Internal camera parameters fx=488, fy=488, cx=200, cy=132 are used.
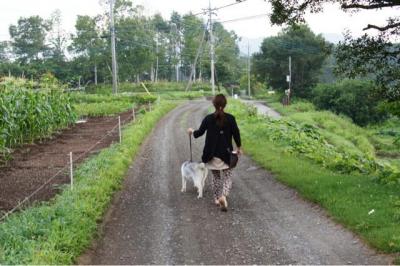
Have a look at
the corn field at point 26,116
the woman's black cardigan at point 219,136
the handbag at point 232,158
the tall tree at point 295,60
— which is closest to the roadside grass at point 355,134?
the tall tree at point 295,60

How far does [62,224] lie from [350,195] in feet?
16.9

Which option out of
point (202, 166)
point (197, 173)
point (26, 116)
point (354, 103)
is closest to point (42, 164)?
point (26, 116)

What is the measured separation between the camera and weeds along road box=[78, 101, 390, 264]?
639 centimetres

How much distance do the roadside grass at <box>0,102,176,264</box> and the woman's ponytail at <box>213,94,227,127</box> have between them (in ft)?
8.60

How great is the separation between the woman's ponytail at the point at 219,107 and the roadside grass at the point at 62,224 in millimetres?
2623

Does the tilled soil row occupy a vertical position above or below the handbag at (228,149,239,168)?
below

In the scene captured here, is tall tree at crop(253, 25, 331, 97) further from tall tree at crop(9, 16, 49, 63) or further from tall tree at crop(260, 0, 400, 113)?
tall tree at crop(260, 0, 400, 113)

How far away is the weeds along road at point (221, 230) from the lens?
6386mm

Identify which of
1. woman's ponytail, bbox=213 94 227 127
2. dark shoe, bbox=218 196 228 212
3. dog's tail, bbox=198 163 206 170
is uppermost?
woman's ponytail, bbox=213 94 227 127

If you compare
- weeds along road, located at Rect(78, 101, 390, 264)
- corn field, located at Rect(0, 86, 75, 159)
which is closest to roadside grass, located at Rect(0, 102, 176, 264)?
weeds along road, located at Rect(78, 101, 390, 264)

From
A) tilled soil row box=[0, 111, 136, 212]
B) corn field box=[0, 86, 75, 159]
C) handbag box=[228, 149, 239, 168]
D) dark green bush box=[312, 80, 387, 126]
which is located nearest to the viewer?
handbag box=[228, 149, 239, 168]

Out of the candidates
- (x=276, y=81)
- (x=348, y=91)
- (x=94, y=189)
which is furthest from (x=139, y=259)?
(x=276, y=81)

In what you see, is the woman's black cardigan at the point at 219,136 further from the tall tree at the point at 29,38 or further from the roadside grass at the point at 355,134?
the tall tree at the point at 29,38

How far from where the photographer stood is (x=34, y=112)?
58.7 feet
